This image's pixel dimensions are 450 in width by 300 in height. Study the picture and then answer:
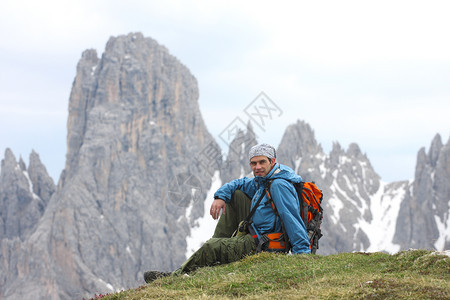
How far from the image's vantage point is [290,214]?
35.4 ft

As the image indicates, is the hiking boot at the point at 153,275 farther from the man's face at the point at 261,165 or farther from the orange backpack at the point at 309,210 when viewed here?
the man's face at the point at 261,165

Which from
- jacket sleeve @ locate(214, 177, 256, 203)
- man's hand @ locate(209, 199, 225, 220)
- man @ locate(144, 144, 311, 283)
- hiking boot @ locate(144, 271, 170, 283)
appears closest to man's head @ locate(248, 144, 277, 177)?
man @ locate(144, 144, 311, 283)

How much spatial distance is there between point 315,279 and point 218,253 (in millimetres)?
2779

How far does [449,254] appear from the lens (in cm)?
914

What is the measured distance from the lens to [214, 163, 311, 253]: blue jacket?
35.5 ft

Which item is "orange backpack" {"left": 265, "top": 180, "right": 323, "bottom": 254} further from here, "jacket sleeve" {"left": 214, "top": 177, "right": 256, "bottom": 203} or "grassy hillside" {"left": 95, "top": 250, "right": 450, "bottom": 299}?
"jacket sleeve" {"left": 214, "top": 177, "right": 256, "bottom": 203}

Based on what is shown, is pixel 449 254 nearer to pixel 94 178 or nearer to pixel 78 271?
pixel 78 271

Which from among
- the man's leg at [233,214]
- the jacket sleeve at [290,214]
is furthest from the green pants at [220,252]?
the jacket sleeve at [290,214]

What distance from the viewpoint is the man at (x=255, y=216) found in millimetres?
10859

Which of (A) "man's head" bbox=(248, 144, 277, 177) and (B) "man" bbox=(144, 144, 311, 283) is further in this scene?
(A) "man's head" bbox=(248, 144, 277, 177)

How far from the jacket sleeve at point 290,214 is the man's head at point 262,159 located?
0.44 metres

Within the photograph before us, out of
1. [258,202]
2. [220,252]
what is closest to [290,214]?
[258,202]

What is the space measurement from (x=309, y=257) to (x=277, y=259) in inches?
30.3

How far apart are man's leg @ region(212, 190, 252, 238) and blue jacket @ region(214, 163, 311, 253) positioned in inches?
6.6
